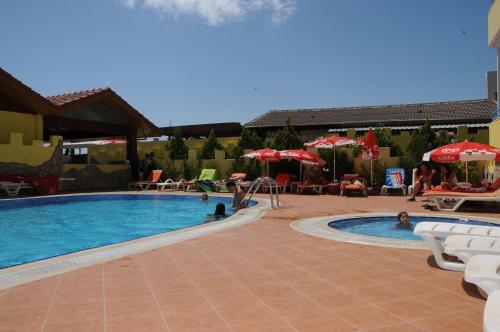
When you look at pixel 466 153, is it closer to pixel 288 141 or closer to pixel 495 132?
pixel 495 132

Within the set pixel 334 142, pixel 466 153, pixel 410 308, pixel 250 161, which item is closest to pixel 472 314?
pixel 410 308

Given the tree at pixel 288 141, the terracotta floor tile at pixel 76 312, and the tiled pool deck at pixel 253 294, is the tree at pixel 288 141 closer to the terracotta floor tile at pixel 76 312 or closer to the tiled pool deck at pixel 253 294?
the tiled pool deck at pixel 253 294

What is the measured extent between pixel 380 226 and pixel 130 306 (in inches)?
261

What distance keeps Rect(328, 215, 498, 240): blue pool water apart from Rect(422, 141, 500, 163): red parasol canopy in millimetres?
2530

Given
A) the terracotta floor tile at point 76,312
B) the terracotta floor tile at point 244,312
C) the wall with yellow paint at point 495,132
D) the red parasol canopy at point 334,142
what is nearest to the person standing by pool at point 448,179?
the wall with yellow paint at point 495,132

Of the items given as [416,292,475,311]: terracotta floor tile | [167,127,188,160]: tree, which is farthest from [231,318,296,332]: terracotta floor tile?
[167,127,188,160]: tree

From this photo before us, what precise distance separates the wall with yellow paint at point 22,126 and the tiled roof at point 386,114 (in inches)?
610

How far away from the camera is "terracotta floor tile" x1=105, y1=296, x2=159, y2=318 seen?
324cm

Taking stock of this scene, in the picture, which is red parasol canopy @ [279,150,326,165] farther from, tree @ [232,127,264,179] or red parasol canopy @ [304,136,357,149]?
tree @ [232,127,264,179]

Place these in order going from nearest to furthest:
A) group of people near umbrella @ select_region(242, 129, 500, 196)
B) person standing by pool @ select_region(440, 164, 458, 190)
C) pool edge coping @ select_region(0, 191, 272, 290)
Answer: pool edge coping @ select_region(0, 191, 272, 290), group of people near umbrella @ select_region(242, 129, 500, 196), person standing by pool @ select_region(440, 164, 458, 190)

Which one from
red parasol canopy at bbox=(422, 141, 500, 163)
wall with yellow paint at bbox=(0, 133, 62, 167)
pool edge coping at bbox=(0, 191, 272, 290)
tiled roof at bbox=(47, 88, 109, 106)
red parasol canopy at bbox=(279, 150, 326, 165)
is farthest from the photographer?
tiled roof at bbox=(47, 88, 109, 106)

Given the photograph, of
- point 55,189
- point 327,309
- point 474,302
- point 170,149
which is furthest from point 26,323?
point 170,149

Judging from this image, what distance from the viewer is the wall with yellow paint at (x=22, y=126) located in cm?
1735

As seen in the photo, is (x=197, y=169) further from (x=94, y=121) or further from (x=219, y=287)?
(x=219, y=287)
